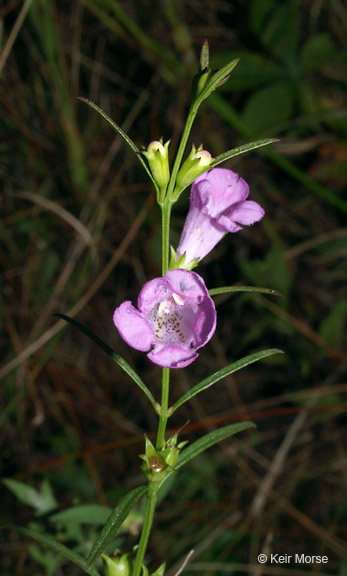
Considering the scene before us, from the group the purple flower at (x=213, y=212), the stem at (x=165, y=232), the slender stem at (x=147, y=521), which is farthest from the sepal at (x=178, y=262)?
the slender stem at (x=147, y=521)

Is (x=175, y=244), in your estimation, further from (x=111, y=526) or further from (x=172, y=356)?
(x=111, y=526)

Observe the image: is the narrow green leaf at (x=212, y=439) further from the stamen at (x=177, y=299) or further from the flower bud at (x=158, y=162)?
the flower bud at (x=158, y=162)

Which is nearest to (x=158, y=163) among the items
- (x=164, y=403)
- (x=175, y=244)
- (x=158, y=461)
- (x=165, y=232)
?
(x=165, y=232)

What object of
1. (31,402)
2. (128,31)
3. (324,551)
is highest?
(128,31)

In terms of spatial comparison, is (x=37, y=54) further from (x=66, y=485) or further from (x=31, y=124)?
(x=66, y=485)

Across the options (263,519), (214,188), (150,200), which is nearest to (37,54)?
(150,200)

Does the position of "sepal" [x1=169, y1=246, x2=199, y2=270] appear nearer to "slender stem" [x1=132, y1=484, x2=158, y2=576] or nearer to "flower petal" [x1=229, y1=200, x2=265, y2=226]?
"flower petal" [x1=229, y1=200, x2=265, y2=226]
